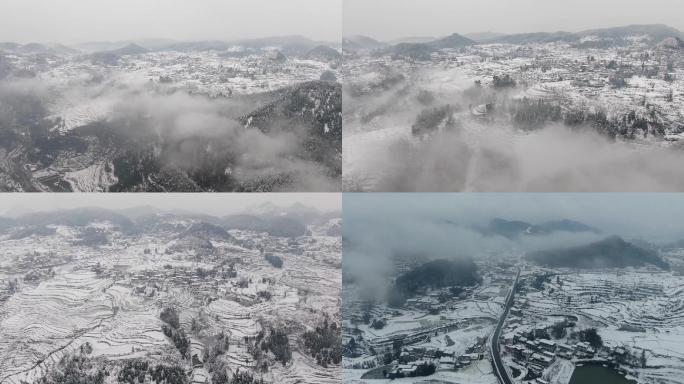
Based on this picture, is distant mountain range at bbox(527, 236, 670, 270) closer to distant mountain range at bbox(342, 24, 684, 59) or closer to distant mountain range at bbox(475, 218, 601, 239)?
distant mountain range at bbox(475, 218, 601, 239)

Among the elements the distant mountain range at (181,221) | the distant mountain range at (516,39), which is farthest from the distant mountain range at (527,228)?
the distant mountain range at (516,39)

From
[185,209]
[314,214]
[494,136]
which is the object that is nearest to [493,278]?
[494,136]

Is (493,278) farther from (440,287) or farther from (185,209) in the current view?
(185,209)

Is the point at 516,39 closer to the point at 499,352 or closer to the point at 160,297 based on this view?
the point at 499,352

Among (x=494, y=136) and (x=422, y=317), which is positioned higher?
(x=494, y=136)

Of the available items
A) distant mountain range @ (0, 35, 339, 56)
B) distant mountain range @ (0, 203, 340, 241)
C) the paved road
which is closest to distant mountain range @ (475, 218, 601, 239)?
the paved road

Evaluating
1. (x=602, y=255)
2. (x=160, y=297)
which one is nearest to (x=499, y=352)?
(x=602, y=255)
